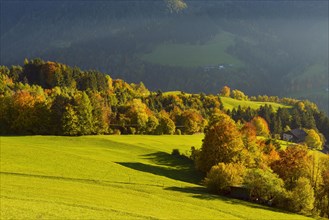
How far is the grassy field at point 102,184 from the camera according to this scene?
4569cm

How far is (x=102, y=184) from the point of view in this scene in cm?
6500

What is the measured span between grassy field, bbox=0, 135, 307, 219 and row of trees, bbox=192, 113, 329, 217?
15.0ft

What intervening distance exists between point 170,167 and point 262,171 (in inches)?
934

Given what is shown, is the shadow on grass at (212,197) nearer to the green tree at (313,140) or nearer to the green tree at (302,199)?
the green tree at (302,199)

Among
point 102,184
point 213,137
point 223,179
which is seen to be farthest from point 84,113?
point 223,179

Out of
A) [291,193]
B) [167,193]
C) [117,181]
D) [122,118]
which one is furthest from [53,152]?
[122,118]

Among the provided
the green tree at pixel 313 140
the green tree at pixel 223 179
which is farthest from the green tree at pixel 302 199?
the green tree at pixel 313 140

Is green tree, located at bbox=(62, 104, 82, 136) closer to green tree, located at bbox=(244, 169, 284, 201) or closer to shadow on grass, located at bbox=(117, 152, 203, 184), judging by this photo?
shadow on grass, located at bbox=(117, 152, 203, 184)

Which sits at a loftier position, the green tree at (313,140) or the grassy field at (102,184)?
the green tree at (313,140)

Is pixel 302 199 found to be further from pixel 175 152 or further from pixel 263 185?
pixel 175 152

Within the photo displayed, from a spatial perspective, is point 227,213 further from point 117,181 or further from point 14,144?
point 14,144

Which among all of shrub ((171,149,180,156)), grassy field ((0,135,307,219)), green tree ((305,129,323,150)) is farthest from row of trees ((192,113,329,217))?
green tree ((305,129,323,150))

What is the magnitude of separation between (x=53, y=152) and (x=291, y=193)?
4601cm

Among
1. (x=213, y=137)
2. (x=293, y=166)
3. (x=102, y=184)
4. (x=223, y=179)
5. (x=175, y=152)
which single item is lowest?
(x=102, y=184)
